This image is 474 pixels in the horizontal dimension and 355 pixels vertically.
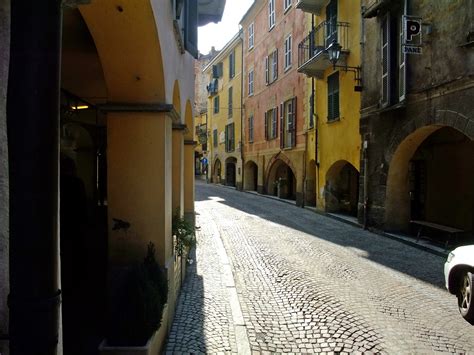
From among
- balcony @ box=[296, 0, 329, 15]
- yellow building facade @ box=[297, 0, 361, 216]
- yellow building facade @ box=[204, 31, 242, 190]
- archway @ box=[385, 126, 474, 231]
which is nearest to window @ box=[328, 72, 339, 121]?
yellow building facade @ box=[297, 0, 361, 216]

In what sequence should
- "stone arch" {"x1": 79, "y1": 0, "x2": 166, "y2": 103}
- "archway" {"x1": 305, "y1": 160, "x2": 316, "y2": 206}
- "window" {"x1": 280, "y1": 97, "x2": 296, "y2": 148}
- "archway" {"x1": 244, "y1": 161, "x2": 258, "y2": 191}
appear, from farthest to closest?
1. "archway" {"x1": 244, "y1": 161, "x2": 258, "y2": 191}
2. "window" {"x1": 280, "y1": 97, "x2": 296, "y2": 148}
3. "archway" {"x1": 305, "y1": 160, "x2": 316, "y2": 206}
4. "stone arch" {"x1": 79, "y1": 0, "x2": 166, "y2": 103}

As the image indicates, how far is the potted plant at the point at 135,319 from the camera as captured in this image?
3498mm

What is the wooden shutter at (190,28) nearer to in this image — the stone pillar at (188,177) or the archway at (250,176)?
the stone pillar at (188,177)

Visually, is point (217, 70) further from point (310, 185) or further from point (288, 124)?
point (310, 185)

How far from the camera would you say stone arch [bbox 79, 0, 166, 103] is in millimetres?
3395

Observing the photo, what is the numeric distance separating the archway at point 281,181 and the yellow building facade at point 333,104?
14.9ft

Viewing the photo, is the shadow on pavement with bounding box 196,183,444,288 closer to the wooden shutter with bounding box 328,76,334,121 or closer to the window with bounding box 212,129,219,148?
the wooden shutter with bounding box 328,76,334,121

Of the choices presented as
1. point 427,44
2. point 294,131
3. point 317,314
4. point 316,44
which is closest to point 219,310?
point 317,314

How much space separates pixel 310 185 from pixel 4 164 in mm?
17414

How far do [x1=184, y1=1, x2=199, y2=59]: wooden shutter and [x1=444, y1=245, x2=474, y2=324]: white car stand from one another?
16.9 feet

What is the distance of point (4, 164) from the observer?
1624 millimetres

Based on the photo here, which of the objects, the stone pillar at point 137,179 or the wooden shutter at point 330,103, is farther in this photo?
the wooden shutter at point 330,103

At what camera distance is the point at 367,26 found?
12.8 m

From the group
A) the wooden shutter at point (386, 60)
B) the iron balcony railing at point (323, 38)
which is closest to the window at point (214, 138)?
the iron balcony railing at point (323, 38)
